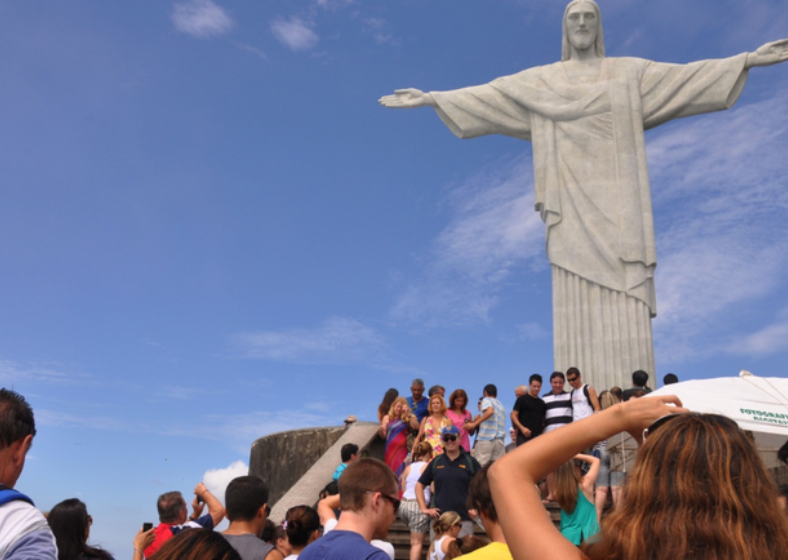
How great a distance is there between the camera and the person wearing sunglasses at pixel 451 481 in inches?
267

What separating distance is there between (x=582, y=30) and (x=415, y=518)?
9.69 meters

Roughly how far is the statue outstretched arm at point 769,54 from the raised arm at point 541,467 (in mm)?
13032

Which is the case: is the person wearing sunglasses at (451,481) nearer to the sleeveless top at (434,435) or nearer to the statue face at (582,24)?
the sleeveless top at (434,435)

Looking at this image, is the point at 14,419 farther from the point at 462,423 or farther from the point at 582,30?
the point at 582,30

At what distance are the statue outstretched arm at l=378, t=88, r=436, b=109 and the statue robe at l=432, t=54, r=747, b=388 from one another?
37 cm

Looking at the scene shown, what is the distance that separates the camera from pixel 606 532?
1.45m

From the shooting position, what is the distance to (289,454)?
11.8m

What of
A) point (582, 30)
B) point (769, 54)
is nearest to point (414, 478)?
point (582, 30)

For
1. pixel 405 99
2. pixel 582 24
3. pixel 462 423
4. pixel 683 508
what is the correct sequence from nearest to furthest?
pixel 683 508
pixel 462 423
pixel 582 24
pixel 405 99

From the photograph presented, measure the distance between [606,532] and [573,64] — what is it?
44.3 ft

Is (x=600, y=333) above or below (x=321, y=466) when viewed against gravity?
above

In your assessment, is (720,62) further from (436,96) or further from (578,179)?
(436,96)

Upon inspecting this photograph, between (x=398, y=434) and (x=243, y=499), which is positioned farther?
(x=398, y=434)

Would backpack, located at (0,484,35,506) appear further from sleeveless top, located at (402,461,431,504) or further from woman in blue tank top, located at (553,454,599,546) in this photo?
sleeveless top, located at (402,461,431,504)
